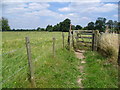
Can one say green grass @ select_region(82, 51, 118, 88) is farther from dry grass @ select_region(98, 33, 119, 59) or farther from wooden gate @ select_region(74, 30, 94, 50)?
wooden gate @ select_region(74, 30, 94, 50)

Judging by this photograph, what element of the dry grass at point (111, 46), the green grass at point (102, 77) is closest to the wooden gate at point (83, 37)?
the dry grass at point (111, 46)

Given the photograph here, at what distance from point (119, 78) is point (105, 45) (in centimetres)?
254

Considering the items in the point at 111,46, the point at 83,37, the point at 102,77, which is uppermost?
the point at 83,37

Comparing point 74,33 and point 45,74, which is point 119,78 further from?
point 74,33

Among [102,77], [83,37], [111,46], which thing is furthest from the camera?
[83,37]

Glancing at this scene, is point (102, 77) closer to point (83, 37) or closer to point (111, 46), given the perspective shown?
point (111, 46)

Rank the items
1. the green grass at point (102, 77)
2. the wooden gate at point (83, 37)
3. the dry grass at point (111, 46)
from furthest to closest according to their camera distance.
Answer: the wooden gate at point (83, 37), the dry grass at point (111, 46), the green grass at point (102, 77)

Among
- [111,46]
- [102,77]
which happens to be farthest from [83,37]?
[102,77]

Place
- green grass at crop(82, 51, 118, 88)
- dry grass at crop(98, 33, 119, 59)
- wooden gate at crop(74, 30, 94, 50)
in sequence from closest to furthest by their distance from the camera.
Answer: green grass at crop(82, 51, 118, 88) → dry grass at crop(98, 33, 119, 59) → wooden gate at crop(74, 30, 94, 50)

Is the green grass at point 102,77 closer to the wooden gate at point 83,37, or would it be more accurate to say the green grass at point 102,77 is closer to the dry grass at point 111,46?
the dry grass at point 111,46

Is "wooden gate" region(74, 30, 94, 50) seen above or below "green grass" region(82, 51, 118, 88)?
above

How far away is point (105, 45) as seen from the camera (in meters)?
6.00

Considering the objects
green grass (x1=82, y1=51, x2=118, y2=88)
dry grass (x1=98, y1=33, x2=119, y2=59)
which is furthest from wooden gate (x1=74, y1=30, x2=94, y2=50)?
green grass (x1=82, y1=51, x2=118, y2=88)

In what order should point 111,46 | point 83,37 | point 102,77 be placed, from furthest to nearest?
point 83,37 → point 111,46 → point 102,77
